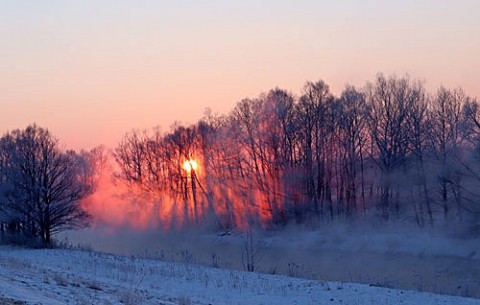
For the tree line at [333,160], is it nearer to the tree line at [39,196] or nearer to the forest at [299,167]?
the forest at [299,167]

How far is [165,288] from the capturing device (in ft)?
75.1

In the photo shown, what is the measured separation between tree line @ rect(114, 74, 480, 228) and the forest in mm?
120

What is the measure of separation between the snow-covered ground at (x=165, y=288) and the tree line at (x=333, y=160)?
27.7m

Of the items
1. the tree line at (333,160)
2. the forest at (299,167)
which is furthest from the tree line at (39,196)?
the tree line at (333,160)

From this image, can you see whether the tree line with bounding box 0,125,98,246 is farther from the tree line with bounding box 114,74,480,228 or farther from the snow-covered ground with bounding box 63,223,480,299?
the tree line with bounding box 114,74,480,228

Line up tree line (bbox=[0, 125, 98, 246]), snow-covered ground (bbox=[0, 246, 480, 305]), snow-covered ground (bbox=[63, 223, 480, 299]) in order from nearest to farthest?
snow-covered ground (bbox=[0, 246, 480, 305]), snow-covered ground (bbox=[63, 223, 480, 299]), tree line (bbox=[0, 125, 98, 246])

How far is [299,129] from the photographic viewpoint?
66.3m

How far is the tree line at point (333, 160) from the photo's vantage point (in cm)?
5494

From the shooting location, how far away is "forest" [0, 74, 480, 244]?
53125 mm

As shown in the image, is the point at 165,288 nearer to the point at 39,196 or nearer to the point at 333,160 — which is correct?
the point at 39,196

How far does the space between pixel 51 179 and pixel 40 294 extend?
133 ft

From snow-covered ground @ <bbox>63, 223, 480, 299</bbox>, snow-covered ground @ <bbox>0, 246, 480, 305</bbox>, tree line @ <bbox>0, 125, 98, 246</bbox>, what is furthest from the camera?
tree line @ <bbox>0, 125, 98, 246</bbox>

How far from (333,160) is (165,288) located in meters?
46.9

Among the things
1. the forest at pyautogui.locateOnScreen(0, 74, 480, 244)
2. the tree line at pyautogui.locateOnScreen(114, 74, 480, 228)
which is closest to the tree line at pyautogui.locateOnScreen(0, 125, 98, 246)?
the forest at pyautogui.locateOnScreen(0, 74, 480, 244)
